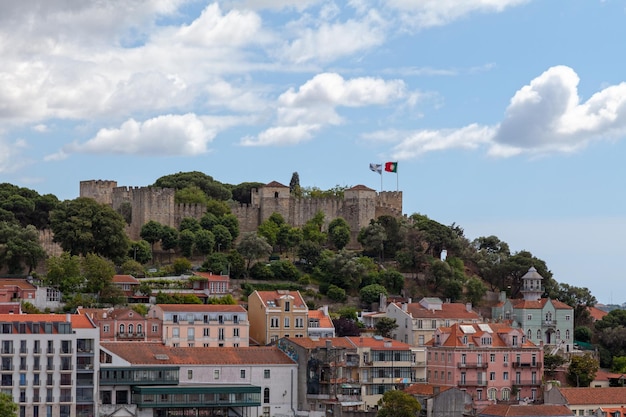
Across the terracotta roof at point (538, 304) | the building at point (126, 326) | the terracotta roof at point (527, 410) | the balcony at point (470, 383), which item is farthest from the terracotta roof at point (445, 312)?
the building at point (126, 326)

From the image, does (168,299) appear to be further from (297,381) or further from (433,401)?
(433,401)

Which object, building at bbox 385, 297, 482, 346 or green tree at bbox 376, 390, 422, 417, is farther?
building at bbox 385, 297, 482, 346

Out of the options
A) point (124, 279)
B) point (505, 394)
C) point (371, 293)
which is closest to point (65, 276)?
point (124, 279)

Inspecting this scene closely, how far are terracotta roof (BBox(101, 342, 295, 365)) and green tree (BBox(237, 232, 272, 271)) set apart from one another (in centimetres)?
2395

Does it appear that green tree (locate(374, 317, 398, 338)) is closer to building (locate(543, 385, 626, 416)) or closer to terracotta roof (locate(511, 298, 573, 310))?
terracotta roof (locate(511, 298, 573, 310))

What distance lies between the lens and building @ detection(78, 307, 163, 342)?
81312 millimetres

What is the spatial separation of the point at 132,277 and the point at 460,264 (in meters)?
26.5

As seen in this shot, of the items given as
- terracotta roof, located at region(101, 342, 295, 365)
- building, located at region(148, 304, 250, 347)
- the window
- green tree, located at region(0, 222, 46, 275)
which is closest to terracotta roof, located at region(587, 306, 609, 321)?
building, located at region(148, 304, 250, 347)

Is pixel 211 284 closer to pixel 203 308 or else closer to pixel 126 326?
pixel 203 308

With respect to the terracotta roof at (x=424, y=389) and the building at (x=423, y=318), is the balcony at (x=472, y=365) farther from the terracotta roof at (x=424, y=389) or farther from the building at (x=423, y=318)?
the building at (x=423, y=318)

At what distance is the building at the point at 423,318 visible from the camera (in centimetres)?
8938

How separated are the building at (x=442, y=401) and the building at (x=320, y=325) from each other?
10.7 meters

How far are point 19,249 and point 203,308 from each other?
17.5m

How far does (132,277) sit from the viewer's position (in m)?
94.9
